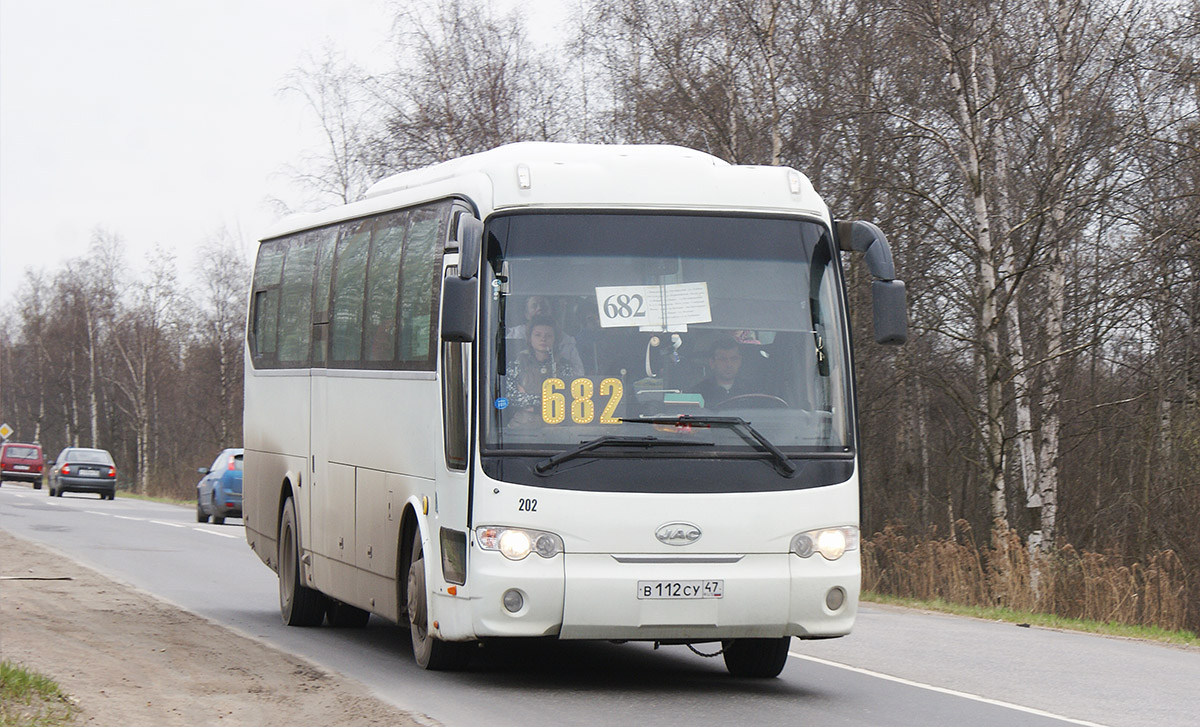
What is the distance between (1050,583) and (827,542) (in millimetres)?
10081

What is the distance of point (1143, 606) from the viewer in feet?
60.2

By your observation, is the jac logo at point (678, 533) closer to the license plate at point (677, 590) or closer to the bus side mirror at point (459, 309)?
the license plate at point (677, 590)

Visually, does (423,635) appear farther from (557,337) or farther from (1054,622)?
(1054,622)

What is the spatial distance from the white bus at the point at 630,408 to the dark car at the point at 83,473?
4304cm

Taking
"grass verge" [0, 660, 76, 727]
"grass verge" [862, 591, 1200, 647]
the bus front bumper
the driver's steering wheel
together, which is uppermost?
the driver's steering wheel

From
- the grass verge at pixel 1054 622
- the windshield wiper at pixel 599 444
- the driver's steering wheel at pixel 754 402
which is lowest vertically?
the grass verge at pixel 1054 622

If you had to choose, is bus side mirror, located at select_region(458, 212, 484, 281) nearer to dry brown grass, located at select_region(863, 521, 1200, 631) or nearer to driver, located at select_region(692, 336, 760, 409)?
driver, located at select_region(692, 336, 760, 409)

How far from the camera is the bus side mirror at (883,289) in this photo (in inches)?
383

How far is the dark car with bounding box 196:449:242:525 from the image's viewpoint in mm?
34906

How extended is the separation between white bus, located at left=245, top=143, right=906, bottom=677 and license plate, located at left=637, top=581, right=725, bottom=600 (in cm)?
1

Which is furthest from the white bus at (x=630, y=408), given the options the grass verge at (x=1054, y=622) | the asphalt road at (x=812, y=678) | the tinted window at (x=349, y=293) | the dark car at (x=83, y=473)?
the dark car at (x=83, y=473)

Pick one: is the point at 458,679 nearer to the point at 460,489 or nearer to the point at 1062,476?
the point at 460,489

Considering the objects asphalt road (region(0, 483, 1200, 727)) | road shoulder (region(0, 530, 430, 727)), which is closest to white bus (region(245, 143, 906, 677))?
asphalt road (region(0, 483, 1200, 727))

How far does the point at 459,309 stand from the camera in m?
9.16
